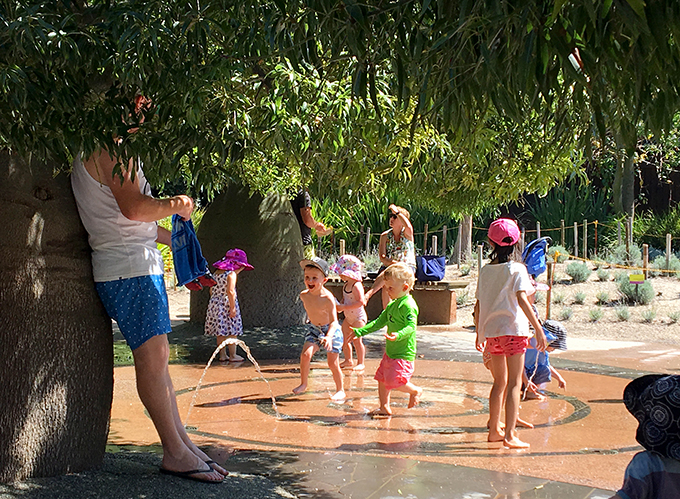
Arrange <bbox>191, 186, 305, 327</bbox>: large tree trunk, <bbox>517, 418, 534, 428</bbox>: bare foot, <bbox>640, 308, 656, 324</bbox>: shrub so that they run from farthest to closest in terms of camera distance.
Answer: <bbox>640, 308, 656, 324</bbox>: shrub < <bbox>191, 186, 305, 327</bbox>: large tree trunk < <bbox>517, 418, 534, 428</bbox>: bare foot

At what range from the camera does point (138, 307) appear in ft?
13.1

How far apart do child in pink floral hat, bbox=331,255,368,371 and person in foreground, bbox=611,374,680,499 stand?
16.4ft

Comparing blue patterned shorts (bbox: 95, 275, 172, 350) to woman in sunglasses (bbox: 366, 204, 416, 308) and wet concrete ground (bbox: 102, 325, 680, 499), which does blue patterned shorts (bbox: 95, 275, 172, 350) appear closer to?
wet concrete ground (bbox: 102, 325, 680, 499)

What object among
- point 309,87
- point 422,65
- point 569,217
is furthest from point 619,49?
point 569,217

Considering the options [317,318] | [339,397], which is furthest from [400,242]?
[339,397]

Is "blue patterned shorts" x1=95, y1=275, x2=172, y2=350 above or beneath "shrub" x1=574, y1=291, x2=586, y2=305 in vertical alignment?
above

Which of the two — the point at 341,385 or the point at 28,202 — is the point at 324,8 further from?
the point at 341,385

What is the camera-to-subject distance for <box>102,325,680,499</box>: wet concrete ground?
14.5 feet

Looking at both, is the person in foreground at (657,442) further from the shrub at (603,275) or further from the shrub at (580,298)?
the shrub at (603,275)

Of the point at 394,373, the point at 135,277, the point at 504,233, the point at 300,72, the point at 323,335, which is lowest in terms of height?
the point at 394,373

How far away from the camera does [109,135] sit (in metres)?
3.46

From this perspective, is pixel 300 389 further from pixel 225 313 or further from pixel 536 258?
pixel 536 258

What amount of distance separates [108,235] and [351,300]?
13.8ft

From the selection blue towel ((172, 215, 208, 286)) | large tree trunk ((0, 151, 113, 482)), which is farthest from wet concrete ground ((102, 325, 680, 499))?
blue towel ((172, 215, 208, 286))
